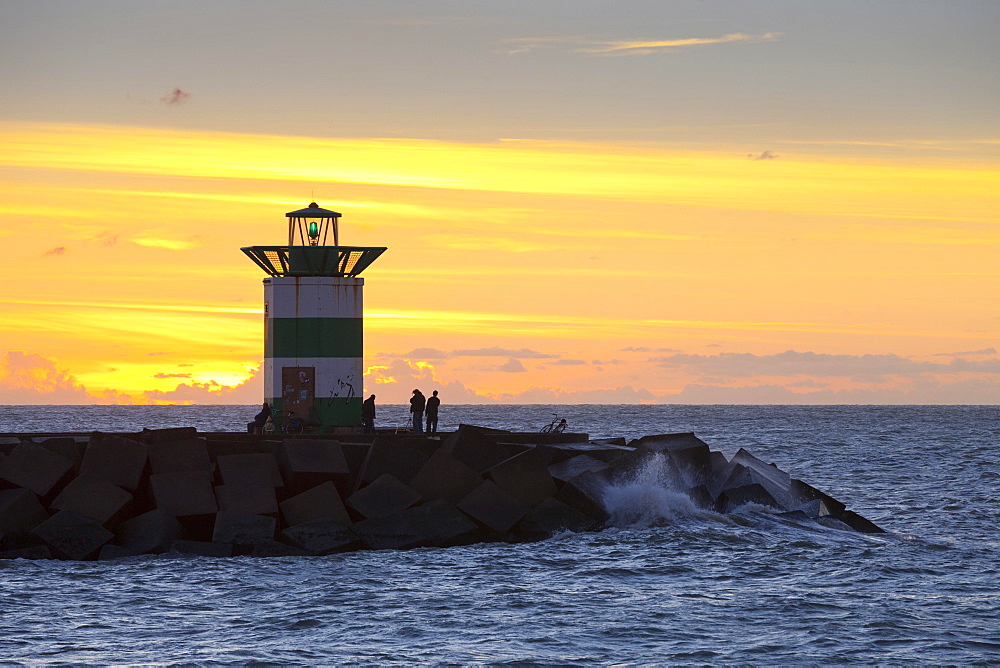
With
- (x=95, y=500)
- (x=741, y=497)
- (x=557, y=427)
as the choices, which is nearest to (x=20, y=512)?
(x=95, y=500)

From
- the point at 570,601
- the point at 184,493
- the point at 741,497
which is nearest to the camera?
the point at 570,601

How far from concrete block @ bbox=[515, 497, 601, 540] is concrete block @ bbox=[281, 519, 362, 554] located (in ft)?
10.5

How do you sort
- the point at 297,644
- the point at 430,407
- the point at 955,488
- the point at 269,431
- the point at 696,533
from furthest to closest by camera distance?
1. the point at 955,488
2. the point at 430,407
3. the point at 269,431
4. the point at 696,533
5. the point at 297,644

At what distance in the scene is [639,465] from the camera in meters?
23.2

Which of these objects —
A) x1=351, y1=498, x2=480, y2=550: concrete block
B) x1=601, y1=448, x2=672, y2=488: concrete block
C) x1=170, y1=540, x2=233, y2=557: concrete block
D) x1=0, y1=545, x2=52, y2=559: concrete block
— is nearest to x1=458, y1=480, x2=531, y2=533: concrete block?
x1=351, y1=498, x2=480, y2=550: concrete block

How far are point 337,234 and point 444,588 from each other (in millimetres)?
11678

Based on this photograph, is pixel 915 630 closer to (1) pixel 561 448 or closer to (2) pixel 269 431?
(1) pixel 561 448

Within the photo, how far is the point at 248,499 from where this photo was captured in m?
20.3

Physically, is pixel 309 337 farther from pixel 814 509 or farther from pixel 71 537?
pixel 814 509

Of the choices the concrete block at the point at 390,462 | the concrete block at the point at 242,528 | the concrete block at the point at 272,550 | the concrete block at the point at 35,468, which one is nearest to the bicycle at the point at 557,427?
the concrete block at the point at 390,462

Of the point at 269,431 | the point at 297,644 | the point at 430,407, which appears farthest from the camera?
the point at 430,407

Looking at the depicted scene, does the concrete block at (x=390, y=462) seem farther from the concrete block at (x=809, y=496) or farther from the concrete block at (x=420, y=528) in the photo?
the concrete block at (x=809, y=496)

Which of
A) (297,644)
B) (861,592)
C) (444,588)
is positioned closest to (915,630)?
(861,592)

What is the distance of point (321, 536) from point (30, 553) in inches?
183
